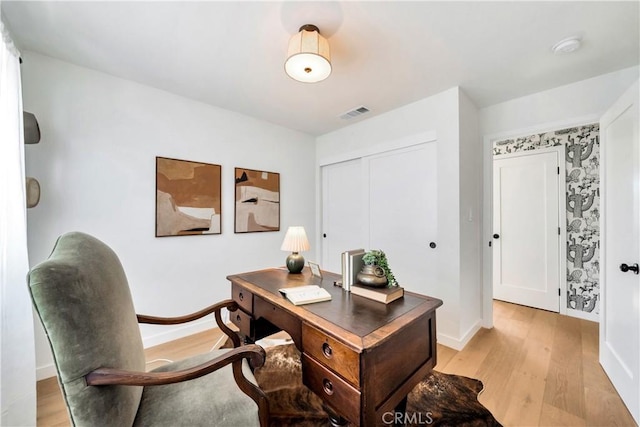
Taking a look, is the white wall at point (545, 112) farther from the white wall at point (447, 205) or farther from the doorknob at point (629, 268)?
the doorknob at point (629, 268)

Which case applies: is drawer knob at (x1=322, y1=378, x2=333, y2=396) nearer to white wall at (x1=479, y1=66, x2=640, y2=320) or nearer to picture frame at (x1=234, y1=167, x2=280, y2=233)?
picture frame at (x1=234, y1=167, x2=280, y2=233)

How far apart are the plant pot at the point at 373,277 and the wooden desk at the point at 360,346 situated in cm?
10

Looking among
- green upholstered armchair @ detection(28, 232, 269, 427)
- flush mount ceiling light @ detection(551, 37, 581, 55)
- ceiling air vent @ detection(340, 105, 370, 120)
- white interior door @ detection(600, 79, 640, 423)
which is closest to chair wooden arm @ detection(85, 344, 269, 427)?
green upholstered armchair @ detection(28, 232, 269, 427)

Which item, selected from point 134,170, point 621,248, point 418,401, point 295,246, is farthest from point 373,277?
point 134,170

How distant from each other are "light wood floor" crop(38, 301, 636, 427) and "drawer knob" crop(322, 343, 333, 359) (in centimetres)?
133

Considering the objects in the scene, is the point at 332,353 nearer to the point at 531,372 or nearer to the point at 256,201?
the point at 531,372

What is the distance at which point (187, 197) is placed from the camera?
101 inches

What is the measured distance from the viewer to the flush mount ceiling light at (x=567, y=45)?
1.70 metres

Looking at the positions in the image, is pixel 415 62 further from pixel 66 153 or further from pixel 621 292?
pixel 66 153

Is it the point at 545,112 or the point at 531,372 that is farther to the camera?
the point at 545,112

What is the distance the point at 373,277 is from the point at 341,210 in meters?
2.25

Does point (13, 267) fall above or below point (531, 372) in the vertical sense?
above

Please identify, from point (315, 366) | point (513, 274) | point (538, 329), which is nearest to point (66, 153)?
point (315, 366)

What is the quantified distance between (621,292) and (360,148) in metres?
2.61
